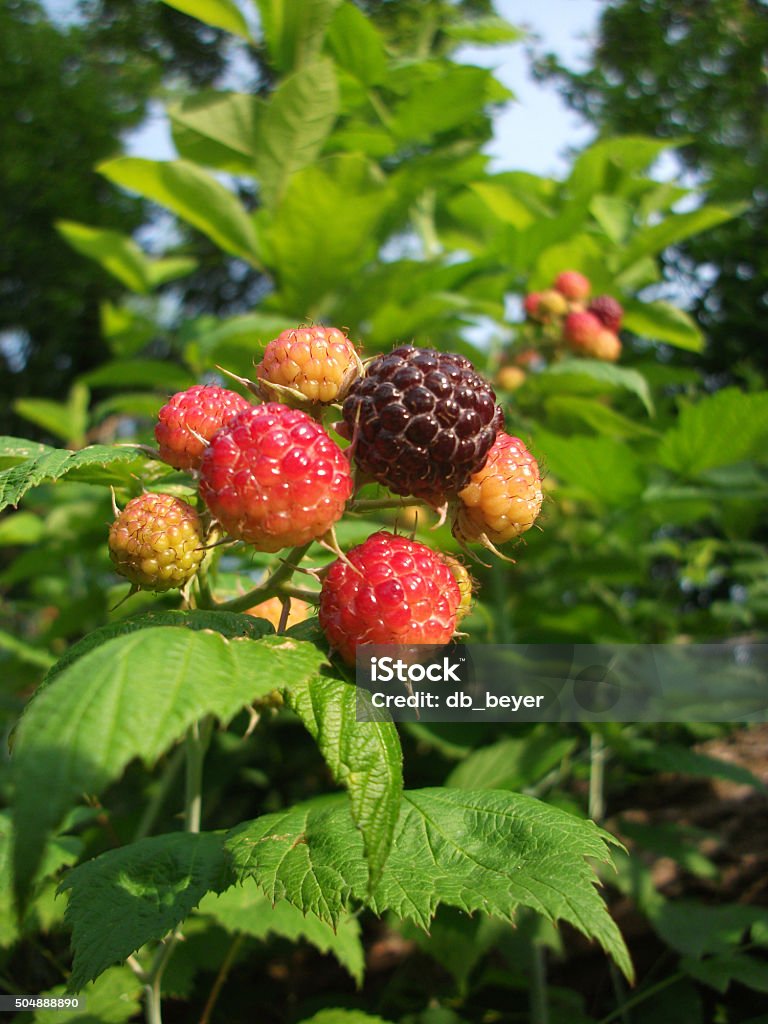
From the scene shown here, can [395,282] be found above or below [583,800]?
above

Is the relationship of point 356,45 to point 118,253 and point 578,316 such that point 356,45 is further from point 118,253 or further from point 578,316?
point 118,253

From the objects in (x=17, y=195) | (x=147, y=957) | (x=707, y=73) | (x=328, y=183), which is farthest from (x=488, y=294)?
(x=17, y=195)

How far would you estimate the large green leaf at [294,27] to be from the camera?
5.85 ft

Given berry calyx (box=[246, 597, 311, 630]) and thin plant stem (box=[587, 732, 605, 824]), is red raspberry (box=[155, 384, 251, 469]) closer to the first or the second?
berry calyx (box=[246, 597, 311, 630])

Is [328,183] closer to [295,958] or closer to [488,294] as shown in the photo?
[488,294]

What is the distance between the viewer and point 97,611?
1963 mm

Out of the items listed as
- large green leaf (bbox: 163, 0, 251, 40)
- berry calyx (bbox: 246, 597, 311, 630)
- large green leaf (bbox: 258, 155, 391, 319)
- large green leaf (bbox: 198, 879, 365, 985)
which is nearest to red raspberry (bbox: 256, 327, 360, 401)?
berry calyx (bbox: 246, 597, 311, 630)

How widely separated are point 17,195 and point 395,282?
8.33 meters

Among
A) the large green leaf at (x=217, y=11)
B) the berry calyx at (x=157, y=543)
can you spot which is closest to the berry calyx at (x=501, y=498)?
the berry calyx at (x=157, y=543)

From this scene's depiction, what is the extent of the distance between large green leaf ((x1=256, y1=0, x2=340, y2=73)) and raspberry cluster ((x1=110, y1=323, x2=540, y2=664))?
52.5 inches

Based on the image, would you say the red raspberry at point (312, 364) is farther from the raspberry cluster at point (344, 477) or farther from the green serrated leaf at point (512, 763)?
the green serrated leaf at point (512, 763)

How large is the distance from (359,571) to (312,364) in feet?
→ 0.70

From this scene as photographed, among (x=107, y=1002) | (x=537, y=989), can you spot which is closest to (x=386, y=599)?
(x=107, y=1002)

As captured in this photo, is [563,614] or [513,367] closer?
[563,614]
